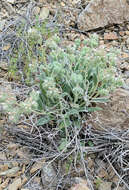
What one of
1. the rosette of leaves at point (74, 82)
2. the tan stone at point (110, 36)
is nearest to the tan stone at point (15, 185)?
the rosette of leaves at point (74, 82)

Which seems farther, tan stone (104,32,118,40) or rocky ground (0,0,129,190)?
tan stone (104,32,118,40)

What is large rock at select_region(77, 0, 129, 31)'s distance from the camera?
2873 mm

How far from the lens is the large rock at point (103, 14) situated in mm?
2873

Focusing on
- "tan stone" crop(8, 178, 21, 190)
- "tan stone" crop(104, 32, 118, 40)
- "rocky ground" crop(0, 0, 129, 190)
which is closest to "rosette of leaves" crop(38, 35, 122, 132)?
"rocky ground" crop(0, 0, 129, 190)

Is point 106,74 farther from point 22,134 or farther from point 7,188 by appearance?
point 7,188

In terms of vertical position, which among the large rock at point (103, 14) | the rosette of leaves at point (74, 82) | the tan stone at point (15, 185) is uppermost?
the large rock at point (103, 14)

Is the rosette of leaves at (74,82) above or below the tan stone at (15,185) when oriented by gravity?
above

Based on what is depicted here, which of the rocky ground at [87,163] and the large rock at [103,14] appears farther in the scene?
the large rock at [103,14]

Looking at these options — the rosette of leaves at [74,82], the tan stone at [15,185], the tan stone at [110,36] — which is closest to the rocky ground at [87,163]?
the tan stone at [15,185]

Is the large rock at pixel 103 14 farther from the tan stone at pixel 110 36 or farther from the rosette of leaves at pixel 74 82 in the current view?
the rosette of leaves at pixel 74 82

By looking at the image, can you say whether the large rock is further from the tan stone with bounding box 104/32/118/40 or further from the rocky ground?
the rocky ground

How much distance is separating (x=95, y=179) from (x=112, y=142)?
29 cm

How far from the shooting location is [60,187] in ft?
5.60

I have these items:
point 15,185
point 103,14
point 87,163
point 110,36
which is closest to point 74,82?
point 87,163
